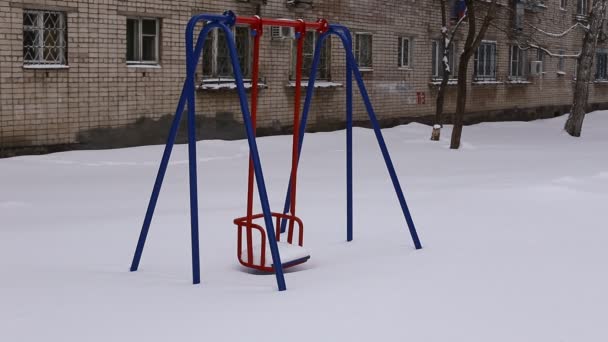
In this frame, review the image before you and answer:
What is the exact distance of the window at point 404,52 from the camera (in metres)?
19.7

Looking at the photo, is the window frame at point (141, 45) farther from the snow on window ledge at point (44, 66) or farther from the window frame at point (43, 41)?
the snow on window ledge at point (44, 66)

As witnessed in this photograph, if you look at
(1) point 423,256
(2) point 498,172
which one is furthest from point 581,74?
(1) point 423,256

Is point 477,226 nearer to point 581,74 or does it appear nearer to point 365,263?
point 365,263

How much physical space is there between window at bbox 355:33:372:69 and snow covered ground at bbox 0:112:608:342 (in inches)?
272

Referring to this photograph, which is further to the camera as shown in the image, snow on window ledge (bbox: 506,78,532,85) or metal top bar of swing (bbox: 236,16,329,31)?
snow on window ledge (bbox: 506,78,532,85)

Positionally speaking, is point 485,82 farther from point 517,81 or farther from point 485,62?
point 517,81

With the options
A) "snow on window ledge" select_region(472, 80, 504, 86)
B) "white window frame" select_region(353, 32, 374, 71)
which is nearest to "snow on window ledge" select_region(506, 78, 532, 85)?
"snow on window ledge" select_region(472, 80, 504, 86)

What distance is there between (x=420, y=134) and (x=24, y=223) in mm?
12305

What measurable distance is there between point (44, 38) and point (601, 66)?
81.2ft

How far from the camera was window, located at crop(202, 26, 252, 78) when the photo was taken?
14.4 meters

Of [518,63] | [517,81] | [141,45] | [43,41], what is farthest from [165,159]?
[518,63]

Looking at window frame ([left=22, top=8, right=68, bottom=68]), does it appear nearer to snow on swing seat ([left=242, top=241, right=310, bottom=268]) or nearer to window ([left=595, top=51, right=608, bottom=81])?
snow on swing seat ([left=242, top=241, right=310, bottom=268])

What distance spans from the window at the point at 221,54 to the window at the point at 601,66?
19.8m

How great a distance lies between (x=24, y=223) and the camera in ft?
23.0
